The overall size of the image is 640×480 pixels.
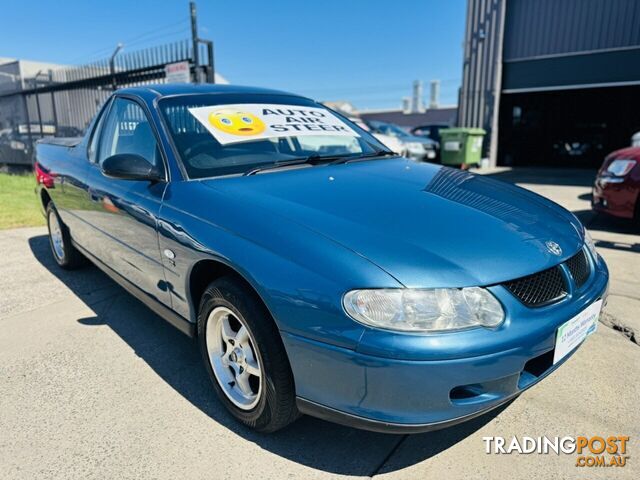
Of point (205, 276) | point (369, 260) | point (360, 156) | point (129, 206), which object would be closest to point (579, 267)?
point (369, 260)

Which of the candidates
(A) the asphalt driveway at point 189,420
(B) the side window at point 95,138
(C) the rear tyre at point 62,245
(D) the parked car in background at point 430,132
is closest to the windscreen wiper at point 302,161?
(A) the asphalt driveway at point 189,420

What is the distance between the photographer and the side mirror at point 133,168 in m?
2.50

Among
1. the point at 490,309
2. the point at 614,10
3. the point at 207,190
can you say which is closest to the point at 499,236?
the point at 490,309

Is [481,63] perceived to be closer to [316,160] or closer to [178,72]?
[178,72]

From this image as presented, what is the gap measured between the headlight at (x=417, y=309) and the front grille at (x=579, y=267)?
0.62 meters

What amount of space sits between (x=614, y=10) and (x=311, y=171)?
42.1ft

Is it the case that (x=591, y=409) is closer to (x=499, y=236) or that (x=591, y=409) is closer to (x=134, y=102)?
(x=499, y=236)

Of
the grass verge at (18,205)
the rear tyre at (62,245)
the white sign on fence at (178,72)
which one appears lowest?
the grass verge at (18,205)

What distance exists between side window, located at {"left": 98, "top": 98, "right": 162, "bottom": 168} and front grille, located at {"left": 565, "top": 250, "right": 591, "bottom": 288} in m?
2.09

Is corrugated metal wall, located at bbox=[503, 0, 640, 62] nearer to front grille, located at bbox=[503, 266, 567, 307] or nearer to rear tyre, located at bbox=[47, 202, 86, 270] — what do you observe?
front grille, located at bbox=[503, 266, 567, 307]

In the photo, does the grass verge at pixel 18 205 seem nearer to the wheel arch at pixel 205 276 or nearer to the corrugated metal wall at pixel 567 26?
the wheel arch at pixel 205 276

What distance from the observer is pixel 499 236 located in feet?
6.40

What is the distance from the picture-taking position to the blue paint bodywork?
1643 mm

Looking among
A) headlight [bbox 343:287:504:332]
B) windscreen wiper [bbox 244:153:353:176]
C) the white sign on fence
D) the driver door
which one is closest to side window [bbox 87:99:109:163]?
the driver door
